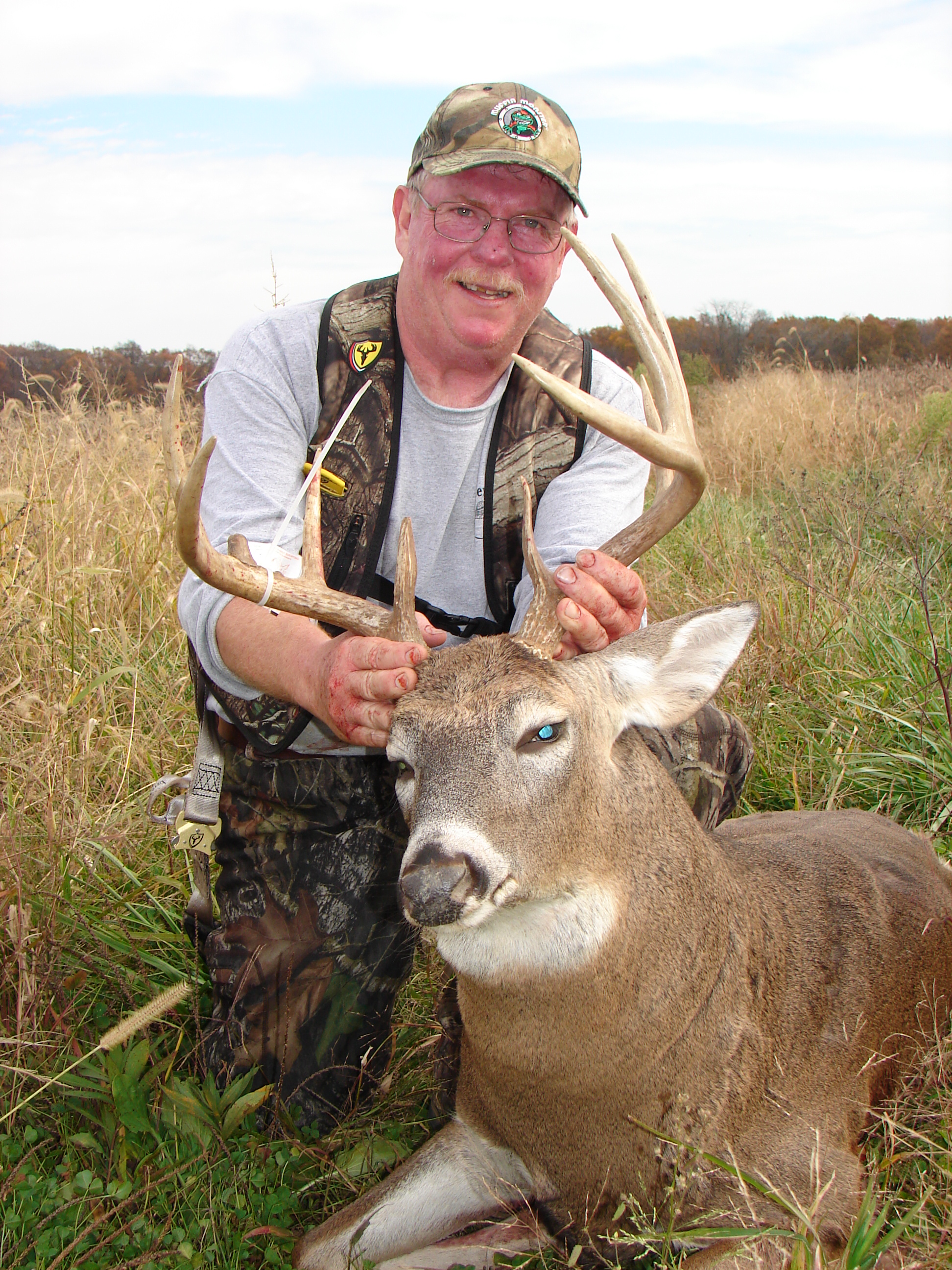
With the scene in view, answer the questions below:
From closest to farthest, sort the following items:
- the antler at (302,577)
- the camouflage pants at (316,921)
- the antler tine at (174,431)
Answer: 1. the antler tine at (174,431)
2. the antler at (302,577)
3. the camouflage pants at (316,921)

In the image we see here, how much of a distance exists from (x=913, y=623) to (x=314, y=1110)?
123 inches

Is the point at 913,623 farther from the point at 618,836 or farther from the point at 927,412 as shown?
the point at 927,412

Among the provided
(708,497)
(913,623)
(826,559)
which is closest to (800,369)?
(708,497)

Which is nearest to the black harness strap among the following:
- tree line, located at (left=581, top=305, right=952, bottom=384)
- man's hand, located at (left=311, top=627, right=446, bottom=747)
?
man's hand, located at (left=311, top=627, right=446, bottom=747)

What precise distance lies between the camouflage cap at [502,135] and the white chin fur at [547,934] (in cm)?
213

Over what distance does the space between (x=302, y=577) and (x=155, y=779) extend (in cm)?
193

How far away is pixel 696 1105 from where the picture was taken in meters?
2.43

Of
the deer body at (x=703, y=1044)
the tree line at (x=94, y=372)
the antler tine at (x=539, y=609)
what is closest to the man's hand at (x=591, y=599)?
the antler tine at (x=539, y=609)

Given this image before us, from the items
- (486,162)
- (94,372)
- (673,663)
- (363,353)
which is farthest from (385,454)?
(94,372)

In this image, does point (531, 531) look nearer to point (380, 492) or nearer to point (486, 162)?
point (380, 492)

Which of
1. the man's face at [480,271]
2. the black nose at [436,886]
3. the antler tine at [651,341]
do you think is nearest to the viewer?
the black nose at [436,886]

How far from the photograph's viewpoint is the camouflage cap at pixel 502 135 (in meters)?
3.33

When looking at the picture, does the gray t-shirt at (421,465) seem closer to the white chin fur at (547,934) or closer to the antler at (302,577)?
the antler at (302,577)

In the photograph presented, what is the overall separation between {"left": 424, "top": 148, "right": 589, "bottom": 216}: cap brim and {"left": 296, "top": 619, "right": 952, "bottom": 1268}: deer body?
1.57 metres
